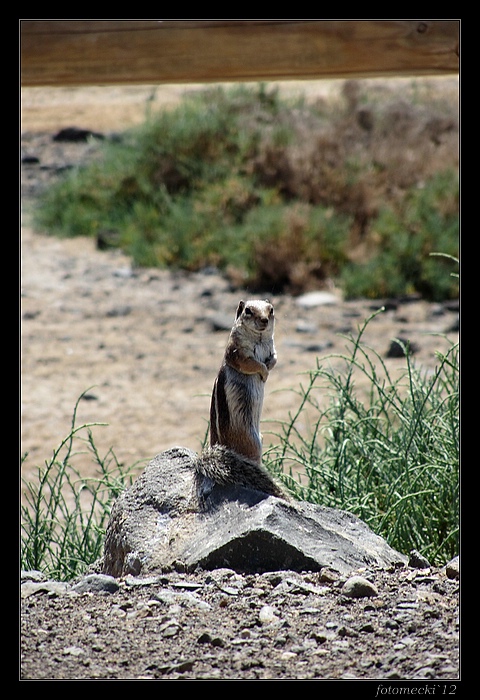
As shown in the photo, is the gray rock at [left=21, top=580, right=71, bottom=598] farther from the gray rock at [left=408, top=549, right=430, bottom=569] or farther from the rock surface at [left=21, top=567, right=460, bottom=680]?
the gray rock at [left=408, top=549, right=430, bottom=569]

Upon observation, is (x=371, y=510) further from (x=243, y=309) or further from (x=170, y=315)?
(x=170, y=315)

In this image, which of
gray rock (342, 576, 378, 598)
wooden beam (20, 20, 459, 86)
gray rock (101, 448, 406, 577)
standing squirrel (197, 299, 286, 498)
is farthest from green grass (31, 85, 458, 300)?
gray rock (342, 576, 378, 598)

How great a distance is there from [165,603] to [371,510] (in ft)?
5.35

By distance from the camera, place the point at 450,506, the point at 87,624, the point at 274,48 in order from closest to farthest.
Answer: the point at 87,624 → the point at 274,48 → the point at 450,506

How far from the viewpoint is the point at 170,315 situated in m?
10.1

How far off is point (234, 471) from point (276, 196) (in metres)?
8.82

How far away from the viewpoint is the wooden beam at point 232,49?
3.82m

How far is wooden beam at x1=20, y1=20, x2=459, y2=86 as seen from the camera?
3824 mm

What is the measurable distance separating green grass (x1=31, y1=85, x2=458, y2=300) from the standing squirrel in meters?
6.80

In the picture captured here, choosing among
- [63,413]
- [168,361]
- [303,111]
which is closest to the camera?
[63,413]

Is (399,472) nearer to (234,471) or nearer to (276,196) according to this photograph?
(234,471)

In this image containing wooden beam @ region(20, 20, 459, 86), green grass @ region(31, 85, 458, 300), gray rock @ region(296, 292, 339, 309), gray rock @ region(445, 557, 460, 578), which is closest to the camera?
gray rock @ region(445, 557, 460, 578)

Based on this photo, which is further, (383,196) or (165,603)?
(383,196)
